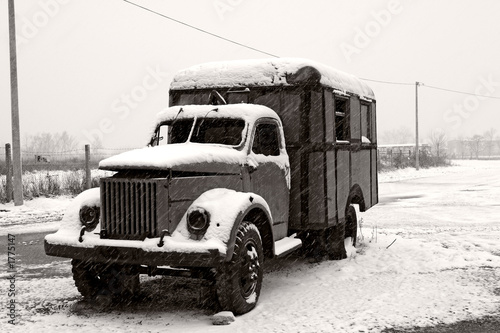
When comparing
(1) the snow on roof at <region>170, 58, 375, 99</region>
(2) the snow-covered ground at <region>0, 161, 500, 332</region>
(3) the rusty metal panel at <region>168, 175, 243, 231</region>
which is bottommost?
(2) the snow-covered ground at <region>0, 161, 500, 332</region>

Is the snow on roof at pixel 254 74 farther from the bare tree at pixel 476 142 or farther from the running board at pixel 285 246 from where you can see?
the bare tree at pixel 476 142

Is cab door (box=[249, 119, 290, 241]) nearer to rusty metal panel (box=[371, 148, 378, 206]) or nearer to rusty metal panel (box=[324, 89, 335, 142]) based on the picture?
rusty metal panel (box=[324, 89, 335, 142])

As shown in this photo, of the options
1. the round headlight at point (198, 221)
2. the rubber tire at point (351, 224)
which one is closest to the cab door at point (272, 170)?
the round headlight at point (198, 221)

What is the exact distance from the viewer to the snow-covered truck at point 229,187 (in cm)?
558

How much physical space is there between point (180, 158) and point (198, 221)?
0.66 metres

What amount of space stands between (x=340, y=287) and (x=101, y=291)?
9.43ft

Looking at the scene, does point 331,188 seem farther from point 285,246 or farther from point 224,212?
point 224,212

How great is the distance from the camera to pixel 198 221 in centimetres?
562

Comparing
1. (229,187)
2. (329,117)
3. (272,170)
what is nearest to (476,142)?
(329,117)

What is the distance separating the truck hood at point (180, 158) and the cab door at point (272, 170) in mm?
355

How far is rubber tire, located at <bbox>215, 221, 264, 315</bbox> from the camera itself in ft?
18.6

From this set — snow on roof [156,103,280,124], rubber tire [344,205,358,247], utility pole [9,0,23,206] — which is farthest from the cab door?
utility pole [9,0,23,206]

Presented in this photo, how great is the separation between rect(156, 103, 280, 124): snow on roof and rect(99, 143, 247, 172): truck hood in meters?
0.53

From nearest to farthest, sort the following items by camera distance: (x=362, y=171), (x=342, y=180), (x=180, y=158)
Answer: (x=180, y=158), (x=342, y=180), (x=362, y=171)
